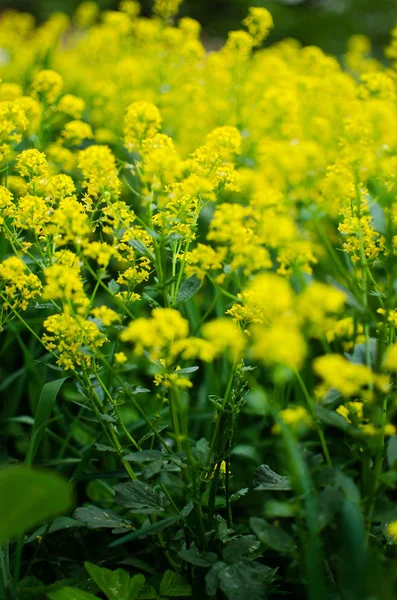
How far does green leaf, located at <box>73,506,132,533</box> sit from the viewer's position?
179 cm

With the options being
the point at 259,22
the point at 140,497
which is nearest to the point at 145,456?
the point at 140,497

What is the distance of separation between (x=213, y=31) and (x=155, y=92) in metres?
11.2

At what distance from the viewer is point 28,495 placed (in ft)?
4.38

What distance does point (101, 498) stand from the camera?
2.40 m

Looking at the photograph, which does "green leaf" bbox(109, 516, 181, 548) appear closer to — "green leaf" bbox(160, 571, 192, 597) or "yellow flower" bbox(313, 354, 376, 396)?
"green leaf" bbox(160, 571, 192, 597)

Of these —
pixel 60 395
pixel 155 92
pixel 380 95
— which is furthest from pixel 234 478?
pixel 155 92

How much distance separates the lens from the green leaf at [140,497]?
1718 millimetres

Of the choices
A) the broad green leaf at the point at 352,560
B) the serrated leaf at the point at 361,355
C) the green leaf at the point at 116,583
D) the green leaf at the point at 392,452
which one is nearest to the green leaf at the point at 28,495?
the green leaf at the point at 116,583

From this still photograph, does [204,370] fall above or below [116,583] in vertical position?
below

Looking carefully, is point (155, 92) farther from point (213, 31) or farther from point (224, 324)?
point (213, 31)

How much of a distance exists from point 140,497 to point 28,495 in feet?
1.60

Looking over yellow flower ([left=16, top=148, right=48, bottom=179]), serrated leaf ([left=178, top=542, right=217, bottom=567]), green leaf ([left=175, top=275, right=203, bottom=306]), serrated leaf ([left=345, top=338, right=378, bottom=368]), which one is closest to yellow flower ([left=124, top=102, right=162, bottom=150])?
yellow flower ([left=16, top=148, right=48, bottom=179])

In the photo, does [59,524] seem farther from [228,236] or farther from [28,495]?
[228,236]

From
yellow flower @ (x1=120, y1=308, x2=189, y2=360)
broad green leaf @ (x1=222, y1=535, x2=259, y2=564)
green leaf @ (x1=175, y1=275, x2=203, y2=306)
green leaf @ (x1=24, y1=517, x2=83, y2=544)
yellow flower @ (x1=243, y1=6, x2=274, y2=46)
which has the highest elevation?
yellow flower @ (x1=243, y1=6, x2=274, y2=46)
